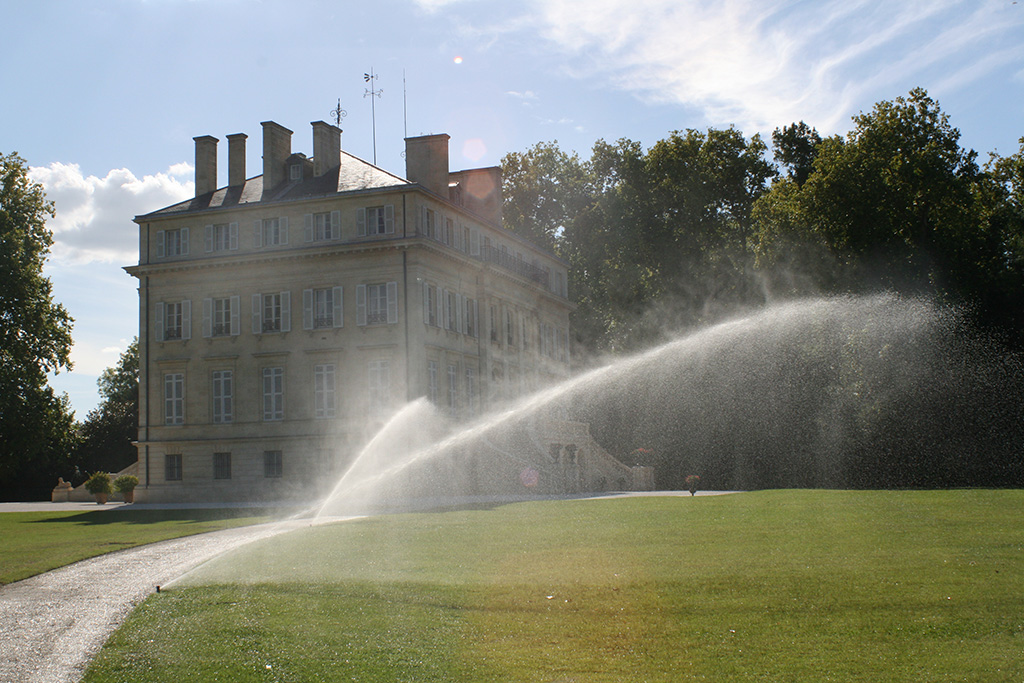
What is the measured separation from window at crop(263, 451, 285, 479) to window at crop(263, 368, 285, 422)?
167 centimetres

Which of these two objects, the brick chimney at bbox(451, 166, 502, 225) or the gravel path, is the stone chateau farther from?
the gravel path

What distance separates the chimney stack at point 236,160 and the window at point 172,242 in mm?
3895

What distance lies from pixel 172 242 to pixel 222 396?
8288mm

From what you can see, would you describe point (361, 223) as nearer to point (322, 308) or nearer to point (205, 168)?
point (322, 308)

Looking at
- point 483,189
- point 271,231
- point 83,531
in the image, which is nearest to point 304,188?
point 271,231

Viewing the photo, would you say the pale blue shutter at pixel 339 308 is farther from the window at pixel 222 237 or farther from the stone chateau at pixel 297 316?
the window at pixel 222 237

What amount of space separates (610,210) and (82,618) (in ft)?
191

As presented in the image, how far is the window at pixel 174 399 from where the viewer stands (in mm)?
50219

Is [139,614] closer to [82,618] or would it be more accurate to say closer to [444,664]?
[82,618]

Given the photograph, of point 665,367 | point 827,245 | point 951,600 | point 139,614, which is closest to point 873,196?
point 827,245

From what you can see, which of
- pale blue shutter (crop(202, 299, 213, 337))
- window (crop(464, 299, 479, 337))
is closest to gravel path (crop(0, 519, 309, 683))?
pale blue shutter (crop(202, 299, 213, 337))

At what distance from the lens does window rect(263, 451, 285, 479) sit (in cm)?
Result: 4816

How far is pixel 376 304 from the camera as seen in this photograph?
4769 centimetres

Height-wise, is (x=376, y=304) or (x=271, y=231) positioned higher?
(x=271, y=231)
